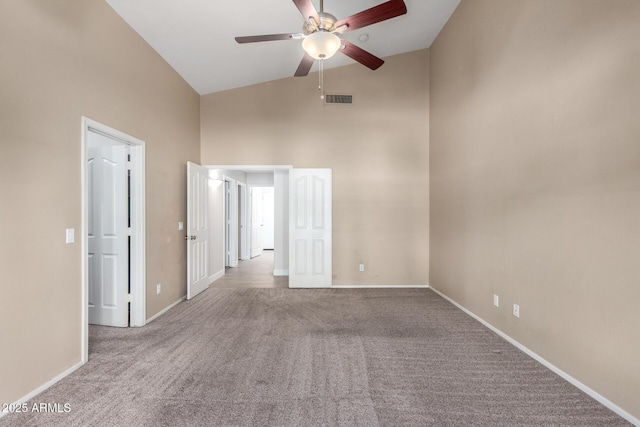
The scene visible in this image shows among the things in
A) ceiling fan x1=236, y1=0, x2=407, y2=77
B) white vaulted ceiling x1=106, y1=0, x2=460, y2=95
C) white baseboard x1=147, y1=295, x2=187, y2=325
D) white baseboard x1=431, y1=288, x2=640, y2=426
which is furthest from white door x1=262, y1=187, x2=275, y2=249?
ceiling fan x1=236, y1=0, x2=407, y2=77

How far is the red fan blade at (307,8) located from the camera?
7.06 feet

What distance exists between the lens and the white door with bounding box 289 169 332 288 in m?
4.83

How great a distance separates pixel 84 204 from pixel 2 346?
1.12m

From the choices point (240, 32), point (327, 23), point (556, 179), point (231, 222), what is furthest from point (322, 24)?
point (231, 222)

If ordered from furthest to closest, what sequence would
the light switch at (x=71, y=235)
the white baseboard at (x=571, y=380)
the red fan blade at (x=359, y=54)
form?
the red fan blade at (x=359, y=54), the light switch at (x=71, y=235), the white baseboard at (x=571, y=380)

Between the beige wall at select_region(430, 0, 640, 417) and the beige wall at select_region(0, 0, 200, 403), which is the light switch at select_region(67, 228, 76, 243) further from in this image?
the beige wall at select_region(430, 0, 640, 417)

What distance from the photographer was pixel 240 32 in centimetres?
339

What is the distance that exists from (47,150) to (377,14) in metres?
2.75

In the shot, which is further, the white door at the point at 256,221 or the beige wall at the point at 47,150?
the white door at the point at 256,221

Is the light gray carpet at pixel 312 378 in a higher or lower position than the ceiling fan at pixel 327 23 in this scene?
lower

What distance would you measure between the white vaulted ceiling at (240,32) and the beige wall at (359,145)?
0.31m

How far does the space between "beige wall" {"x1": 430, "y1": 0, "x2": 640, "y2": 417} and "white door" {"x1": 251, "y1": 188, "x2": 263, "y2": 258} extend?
6.48 meters

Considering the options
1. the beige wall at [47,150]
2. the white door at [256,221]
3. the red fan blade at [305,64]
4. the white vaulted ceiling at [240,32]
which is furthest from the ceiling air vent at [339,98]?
the white door at [256,221]

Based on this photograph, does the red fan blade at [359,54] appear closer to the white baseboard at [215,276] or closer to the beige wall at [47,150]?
the beige wall at [47,150]
